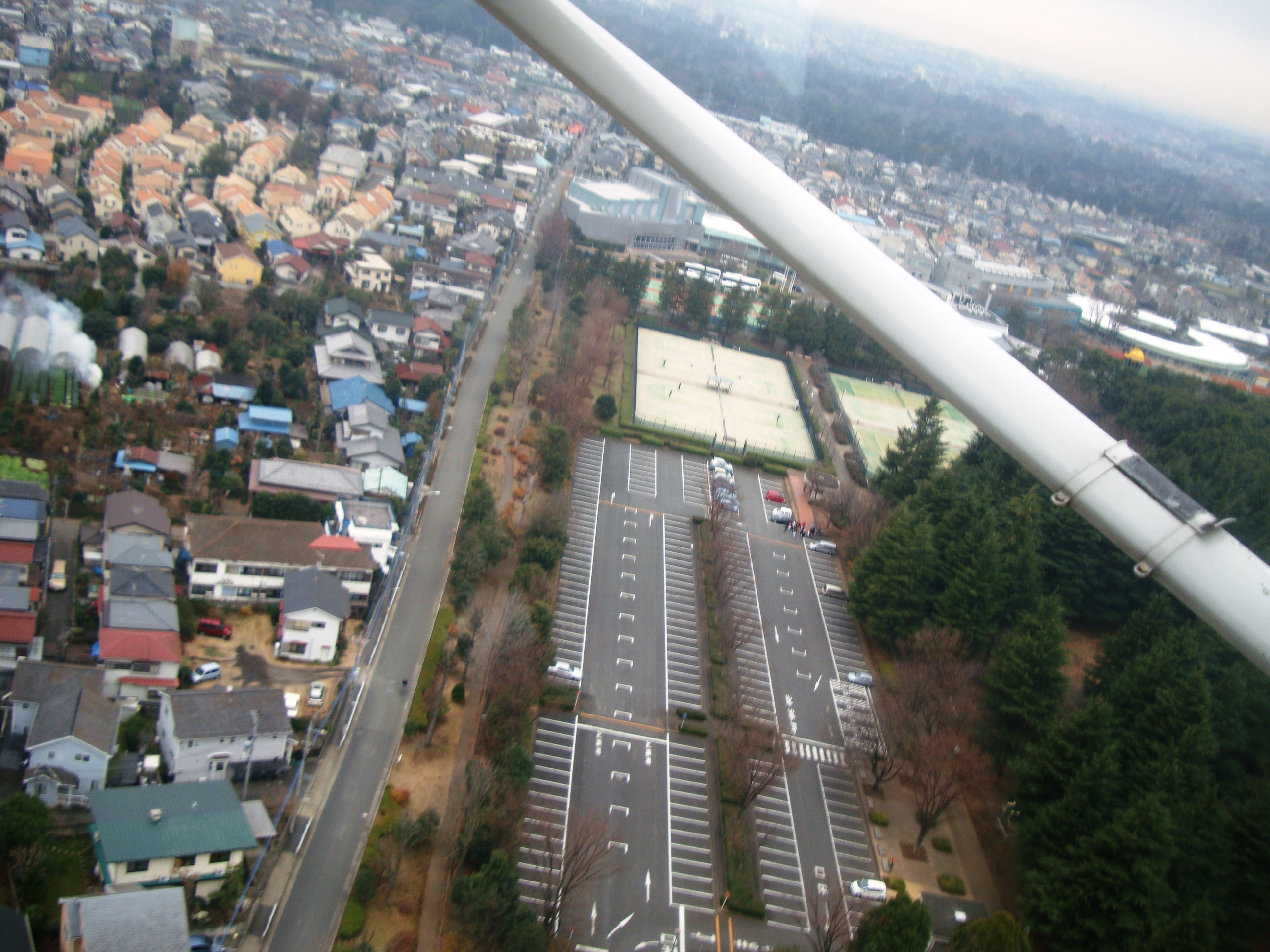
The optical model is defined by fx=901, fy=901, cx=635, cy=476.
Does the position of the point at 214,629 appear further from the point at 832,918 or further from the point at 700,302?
the point at 700,302

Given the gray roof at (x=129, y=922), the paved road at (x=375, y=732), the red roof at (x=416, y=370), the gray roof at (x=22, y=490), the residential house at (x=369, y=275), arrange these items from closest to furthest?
the gray roof at (x=129, y=922) < the paved road at (x=375, y=732) < the gray roof at (x=22, y=490) < the red roof at (x=416, y=370) < the residential house at (x=369, y=275)

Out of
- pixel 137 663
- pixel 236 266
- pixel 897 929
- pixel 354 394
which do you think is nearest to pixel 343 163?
pixel 236 266

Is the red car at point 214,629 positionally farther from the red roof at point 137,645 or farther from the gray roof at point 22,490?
the gray roof at point 22,490

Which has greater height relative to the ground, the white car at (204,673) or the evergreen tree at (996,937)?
the evergreen tree at (996,937)

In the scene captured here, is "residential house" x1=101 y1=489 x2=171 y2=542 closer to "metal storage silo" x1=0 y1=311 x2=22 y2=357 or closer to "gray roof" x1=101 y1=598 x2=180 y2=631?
"gray roof" x1=101 y1=598 x2=180 y2=631

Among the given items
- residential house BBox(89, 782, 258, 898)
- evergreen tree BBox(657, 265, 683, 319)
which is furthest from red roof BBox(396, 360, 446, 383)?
residential house BBox(89, 782, 258, 898)

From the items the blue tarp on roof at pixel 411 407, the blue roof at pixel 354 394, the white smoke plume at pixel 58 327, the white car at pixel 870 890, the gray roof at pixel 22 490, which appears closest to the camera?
the white car at pixel 870 890

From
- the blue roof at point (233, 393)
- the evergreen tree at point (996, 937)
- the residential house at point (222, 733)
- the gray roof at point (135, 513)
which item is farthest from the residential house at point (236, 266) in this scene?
the evergreen tree at point (996, 937)
